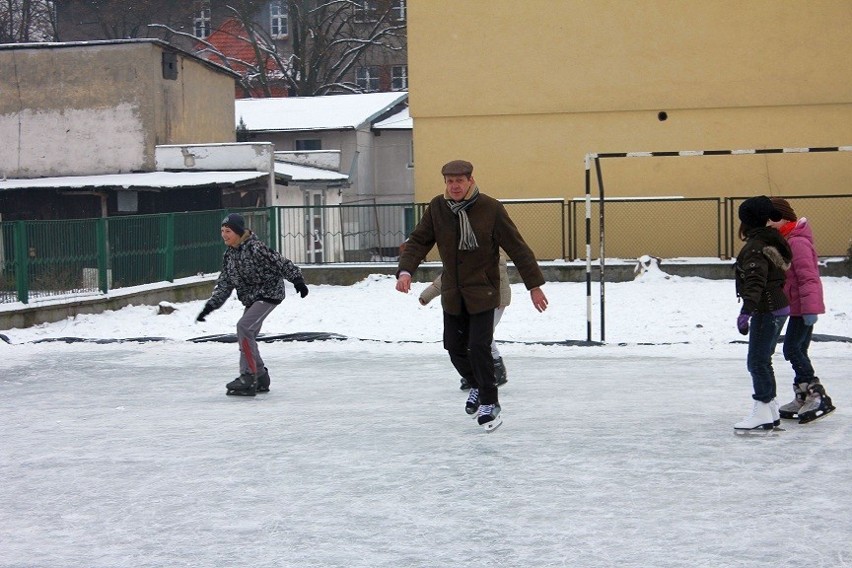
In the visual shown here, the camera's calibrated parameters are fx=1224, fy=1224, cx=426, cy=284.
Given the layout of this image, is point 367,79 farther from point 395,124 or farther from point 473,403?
point 473,403

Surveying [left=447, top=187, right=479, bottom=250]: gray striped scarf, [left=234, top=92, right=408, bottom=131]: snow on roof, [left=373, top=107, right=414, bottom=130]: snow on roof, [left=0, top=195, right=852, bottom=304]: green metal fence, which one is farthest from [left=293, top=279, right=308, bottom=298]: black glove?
[left=373, top=107, right=414, bottom=130]: snow on roof

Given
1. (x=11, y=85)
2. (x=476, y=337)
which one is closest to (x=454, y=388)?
(x=476, y=337)

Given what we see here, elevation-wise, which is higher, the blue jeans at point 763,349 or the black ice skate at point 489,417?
the blue jeans at point 763,349

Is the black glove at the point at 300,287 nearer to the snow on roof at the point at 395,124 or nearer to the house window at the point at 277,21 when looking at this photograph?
the snow on roof at the point at 395,124

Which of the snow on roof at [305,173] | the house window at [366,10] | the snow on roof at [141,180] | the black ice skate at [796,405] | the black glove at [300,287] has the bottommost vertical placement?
the black ice skate at [796,405]

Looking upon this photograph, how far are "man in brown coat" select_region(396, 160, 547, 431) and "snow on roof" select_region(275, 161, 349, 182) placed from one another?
2372 centimetres

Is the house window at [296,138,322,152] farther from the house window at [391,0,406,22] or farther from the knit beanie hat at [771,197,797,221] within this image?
the knit beanie hat at [771,197,797,221]

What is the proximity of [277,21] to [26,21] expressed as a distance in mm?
14929

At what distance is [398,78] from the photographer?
205 feet

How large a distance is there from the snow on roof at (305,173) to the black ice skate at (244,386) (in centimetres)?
2149

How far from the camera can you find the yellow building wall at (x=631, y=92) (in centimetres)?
2425

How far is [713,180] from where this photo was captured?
81.0 feet

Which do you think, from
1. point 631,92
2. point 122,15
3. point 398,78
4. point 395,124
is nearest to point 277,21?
point 398,78

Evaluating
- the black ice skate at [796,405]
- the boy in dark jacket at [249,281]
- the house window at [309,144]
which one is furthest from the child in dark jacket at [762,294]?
the house window at [309,144]
